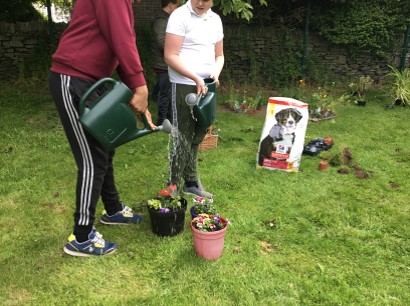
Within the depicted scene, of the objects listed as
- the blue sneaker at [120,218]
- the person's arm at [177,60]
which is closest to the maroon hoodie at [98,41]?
the person's arm at [177,60]

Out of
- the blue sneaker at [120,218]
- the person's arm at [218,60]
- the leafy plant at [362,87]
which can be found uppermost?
the person's arm at [218,60]

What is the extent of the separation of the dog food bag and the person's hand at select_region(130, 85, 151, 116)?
1663 millimetres

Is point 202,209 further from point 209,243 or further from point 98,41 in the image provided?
point 98,41

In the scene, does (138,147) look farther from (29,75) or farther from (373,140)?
(29,75)

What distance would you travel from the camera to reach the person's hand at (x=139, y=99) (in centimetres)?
200

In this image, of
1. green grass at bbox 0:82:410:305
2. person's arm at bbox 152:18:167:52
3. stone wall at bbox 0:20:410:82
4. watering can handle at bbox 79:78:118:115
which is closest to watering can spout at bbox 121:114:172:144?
watering can handle at bbox 79:78:118:115

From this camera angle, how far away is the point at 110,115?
192cm

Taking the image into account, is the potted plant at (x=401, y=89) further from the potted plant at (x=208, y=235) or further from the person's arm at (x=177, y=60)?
the potted plant at (x=208, y=235)

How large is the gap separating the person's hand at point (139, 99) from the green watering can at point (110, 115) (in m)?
0.03

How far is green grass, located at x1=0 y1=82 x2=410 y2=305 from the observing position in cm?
202

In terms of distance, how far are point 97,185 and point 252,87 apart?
19.2 feet

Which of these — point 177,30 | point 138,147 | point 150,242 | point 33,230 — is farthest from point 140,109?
point 138,147

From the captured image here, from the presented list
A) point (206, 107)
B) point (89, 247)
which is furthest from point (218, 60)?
point (89, 247)

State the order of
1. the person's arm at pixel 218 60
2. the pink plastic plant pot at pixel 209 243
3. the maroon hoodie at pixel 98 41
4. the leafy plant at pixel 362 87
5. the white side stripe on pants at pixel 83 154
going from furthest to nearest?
the leafy plant at pixel 362 87, the person's arm at pixel 218 60, the pink plastic plant pot at pixel 209 243, the white side stripe on pants at pixel 83 154, the maroon hoodie at pixel 98 41
